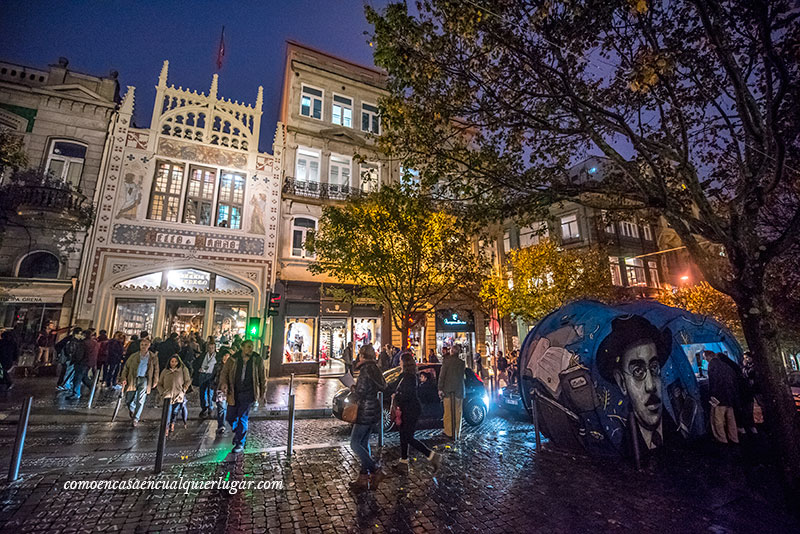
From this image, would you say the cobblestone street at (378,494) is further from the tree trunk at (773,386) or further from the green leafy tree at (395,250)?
the green leafy tree at (395,250)

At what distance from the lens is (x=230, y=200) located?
57.4 ft

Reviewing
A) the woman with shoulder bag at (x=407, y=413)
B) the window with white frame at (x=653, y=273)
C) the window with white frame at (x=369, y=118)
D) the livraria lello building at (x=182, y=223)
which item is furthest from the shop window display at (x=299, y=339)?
the window with white frame at (x=653, y=273)

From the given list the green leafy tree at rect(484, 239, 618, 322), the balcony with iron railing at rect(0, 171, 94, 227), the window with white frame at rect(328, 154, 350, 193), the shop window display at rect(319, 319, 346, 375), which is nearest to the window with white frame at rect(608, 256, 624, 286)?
the green leafy tree at rect(484, 239, 618, 322)

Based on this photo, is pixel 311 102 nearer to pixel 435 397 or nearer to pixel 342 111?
pixel 342 111

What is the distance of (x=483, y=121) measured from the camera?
7.09m

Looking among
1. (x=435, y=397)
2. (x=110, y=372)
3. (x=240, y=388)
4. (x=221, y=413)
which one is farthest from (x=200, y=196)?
(x=435, y=397)

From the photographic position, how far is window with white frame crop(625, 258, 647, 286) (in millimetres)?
28938

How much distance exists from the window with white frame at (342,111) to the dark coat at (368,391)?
20.0 meters

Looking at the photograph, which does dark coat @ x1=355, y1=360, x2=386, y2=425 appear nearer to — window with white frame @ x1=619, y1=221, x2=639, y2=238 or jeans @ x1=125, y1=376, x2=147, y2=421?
jeans @ x1=125, y1=376, x2=147, y2=421

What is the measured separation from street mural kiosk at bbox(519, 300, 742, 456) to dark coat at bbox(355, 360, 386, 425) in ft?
11.1

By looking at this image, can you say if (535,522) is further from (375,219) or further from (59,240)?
(59,240)

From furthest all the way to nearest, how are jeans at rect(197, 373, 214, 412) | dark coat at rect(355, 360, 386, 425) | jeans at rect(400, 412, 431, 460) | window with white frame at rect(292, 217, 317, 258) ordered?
window with white frame at rect(292, 217, 317, 258), jeans at rect(197, 373, 214, 412), jeans at rect(400, 412, 431, 460), dark coat at rect(355, 360, 386, 425)

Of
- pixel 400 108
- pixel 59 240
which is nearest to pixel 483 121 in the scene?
pixel 400 108

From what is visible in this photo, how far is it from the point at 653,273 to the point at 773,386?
3068 centimetres
